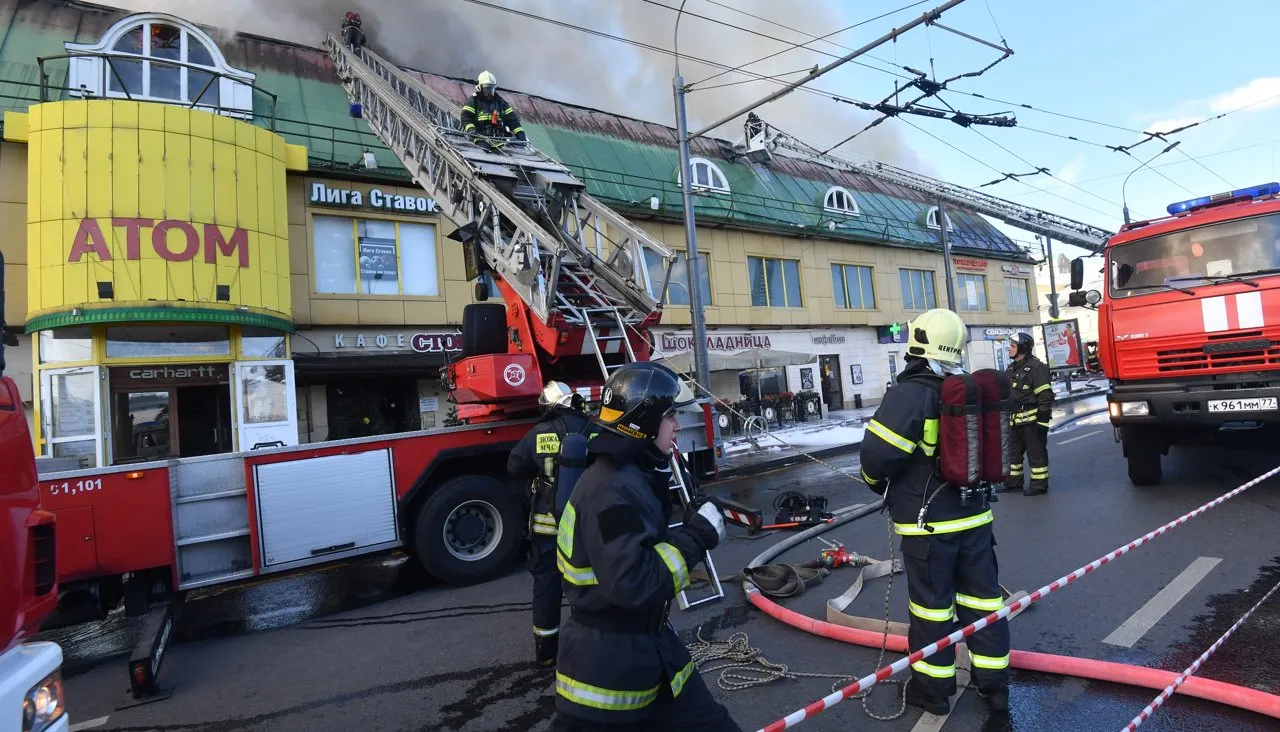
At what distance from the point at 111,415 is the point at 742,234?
1634 centimetres

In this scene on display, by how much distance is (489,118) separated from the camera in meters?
8.89

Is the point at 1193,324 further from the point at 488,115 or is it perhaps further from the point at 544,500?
the point at 488,115

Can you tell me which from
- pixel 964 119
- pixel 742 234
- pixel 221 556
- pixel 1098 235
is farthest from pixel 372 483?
pixel 1098 235

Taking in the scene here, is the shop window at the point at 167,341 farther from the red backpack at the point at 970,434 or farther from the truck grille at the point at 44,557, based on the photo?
the red backpack at the point at 970,434

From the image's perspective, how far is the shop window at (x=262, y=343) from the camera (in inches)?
476

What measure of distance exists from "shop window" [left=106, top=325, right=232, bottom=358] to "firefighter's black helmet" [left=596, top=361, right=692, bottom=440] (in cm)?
1199

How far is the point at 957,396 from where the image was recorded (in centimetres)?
307

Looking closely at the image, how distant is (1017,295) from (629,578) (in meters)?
35.9

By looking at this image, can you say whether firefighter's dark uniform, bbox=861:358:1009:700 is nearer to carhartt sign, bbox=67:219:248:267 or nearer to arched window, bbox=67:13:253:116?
carhartt sign, bbox=67:219:248:267

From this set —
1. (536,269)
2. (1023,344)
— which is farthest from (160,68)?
(1023,344)

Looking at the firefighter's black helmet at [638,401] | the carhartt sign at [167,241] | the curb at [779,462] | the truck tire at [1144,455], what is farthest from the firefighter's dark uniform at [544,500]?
the carhartt sign at [167,241]

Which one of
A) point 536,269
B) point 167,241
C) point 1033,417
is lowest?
point 1033,417

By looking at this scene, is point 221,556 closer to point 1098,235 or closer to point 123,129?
point 123,129

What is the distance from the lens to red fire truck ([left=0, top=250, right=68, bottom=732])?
1795mm
